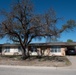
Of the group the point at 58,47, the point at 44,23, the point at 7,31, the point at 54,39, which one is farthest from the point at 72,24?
the point at 58,47

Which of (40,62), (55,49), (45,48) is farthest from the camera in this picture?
(45,48)

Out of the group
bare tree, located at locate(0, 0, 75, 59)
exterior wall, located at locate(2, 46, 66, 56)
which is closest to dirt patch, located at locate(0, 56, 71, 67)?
bare tree, located at locate(0, 0, 75, 59)

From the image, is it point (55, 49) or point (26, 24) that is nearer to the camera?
point (26, 24)

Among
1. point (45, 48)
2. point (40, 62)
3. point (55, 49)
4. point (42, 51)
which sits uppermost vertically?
point (45, 48)

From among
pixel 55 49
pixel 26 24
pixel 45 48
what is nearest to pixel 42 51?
pixel 45 48

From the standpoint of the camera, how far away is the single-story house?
39.6 meters

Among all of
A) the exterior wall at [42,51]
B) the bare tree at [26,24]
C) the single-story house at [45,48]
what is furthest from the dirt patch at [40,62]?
the single-story house at [45,48]

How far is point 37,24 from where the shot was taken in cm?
2438

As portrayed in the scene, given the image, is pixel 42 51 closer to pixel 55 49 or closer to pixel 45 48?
pixel 45 48

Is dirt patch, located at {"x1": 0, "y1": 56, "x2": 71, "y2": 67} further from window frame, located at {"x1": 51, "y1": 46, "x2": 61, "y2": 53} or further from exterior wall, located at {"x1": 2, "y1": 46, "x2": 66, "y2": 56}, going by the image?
window frame, located at {"x1": 51, "y1": 46, "x2": 61, "y2": 53}

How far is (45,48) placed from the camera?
133 feet

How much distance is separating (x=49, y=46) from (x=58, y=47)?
2126 millimetres

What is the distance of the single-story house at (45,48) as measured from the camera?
3956 centimetres

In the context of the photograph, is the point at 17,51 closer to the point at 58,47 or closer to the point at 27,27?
the point at 58,47
